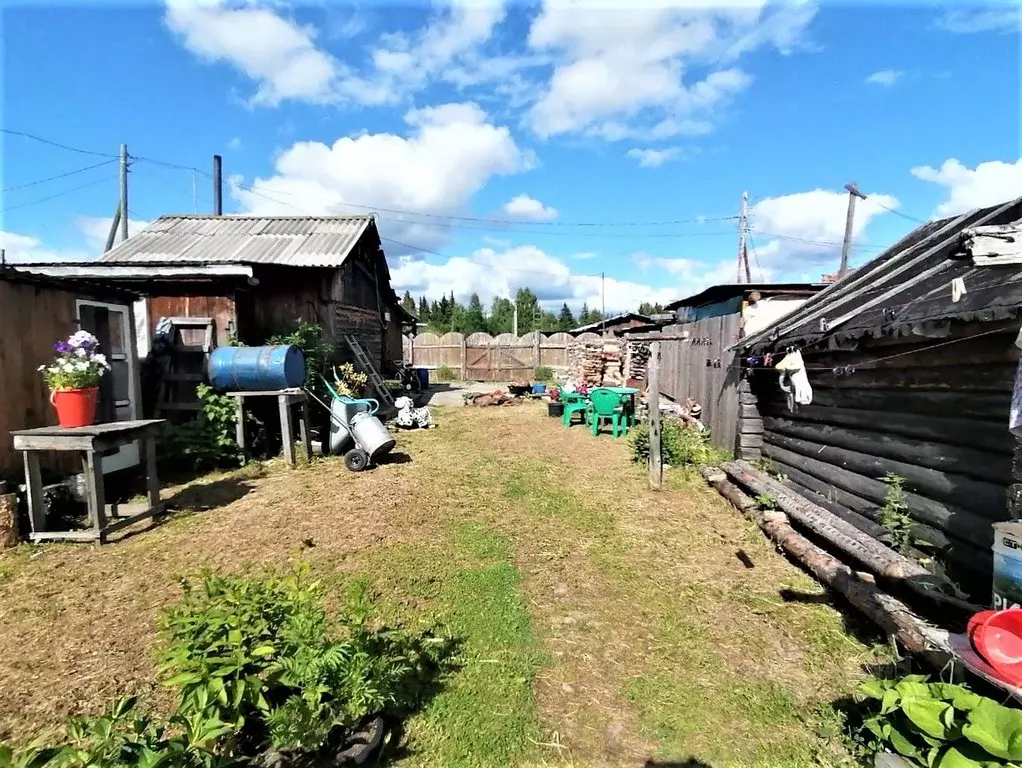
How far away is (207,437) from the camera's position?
7.92m

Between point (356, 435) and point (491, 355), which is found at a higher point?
point (491, 355)

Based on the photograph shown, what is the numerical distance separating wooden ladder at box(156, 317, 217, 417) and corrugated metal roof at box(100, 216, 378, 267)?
2464 millimetres

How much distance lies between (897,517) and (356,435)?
6.69 m

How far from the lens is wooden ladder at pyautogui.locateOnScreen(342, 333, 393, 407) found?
12.7 m

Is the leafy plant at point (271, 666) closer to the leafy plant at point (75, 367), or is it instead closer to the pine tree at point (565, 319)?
the leafy plant at point (75, 367)

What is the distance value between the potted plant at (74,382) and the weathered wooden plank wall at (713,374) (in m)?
7.83

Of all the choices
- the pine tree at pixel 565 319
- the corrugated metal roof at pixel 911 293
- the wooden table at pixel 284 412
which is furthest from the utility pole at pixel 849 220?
the pine tree at pixel 565 319

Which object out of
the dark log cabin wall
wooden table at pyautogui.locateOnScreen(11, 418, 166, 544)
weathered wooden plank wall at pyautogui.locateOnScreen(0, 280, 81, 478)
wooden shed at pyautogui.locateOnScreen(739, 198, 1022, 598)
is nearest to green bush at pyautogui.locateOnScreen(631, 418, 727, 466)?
wooden shed at pyautogui.locateOnScreen(739, 198, 1022, 598)

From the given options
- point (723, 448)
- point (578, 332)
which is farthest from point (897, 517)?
point (578, 332)

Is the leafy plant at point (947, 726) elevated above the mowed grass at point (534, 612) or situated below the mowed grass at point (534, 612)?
above

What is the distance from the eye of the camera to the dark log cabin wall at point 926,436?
3555 millimetres

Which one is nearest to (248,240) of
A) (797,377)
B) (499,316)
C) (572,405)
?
(572,405)

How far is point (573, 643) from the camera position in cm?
356

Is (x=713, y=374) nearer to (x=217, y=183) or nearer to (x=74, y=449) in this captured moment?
(x=74, y=449)
